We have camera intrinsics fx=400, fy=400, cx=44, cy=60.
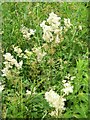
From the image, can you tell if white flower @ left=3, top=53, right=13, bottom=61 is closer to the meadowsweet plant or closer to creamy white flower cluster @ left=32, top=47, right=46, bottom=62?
the meadowsweet plant

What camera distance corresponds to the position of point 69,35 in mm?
3352

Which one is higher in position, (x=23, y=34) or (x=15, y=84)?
(x=23, y=34)

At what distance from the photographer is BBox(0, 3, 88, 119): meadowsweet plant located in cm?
244

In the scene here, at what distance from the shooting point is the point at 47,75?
2.86 meters

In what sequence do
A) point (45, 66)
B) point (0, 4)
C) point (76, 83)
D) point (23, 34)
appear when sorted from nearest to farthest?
point (76, 83), point (45, 66), point (23, 34), point (0, 4)

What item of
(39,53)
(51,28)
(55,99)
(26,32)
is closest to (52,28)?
(51,28)

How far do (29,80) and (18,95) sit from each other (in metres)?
0.35

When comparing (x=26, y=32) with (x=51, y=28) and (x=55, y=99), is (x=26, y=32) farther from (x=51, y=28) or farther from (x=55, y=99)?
(x=55, y=99)

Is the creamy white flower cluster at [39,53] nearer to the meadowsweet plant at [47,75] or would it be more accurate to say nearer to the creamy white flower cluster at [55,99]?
the meadowsweet plant at [47,75]

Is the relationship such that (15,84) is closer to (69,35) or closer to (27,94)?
(27,94)

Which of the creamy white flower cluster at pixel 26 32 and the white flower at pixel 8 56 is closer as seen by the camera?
the white flower at pixel 8 56

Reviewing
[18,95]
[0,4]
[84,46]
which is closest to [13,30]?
[0,4]

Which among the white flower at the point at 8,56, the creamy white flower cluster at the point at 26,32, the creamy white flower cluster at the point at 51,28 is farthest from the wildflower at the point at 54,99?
the creamy white flower cluster at the point at 26,32

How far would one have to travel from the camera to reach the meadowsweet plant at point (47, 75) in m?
2.44
